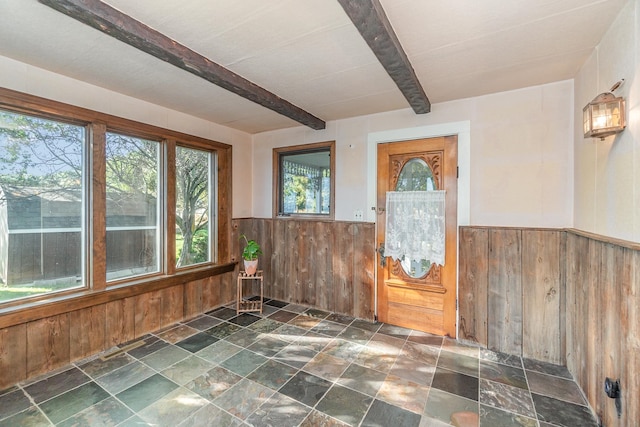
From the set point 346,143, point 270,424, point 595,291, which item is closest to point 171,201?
point 346,143

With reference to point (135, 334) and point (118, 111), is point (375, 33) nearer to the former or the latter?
point (118, 111)

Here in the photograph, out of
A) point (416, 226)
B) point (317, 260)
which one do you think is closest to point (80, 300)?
point (317, 260)

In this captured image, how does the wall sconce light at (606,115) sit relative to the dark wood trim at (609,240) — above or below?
above

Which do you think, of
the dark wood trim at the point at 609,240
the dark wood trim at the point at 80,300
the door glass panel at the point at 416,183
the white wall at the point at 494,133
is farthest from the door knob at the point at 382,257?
the dark wood trim at the point at 80,300

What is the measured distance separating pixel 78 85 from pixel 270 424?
3.07m

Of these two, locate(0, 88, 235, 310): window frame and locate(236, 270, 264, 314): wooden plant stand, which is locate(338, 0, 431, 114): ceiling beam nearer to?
locate(0, 88, 235, 310): window frame

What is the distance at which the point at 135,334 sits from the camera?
9.20ft

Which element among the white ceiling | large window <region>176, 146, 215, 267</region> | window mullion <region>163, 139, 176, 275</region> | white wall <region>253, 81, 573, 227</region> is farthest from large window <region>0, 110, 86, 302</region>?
white wall <region>253, 81, 573, 227</region>

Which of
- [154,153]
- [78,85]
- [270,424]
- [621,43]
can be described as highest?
[78,85]

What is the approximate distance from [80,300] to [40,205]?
2.81 feet

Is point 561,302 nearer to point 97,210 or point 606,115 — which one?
point 606,115

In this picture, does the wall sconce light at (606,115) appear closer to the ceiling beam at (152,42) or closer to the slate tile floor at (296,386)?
the slate tile floor at (296,386)

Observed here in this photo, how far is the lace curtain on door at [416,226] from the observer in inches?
113

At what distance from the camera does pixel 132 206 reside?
9.53ft
